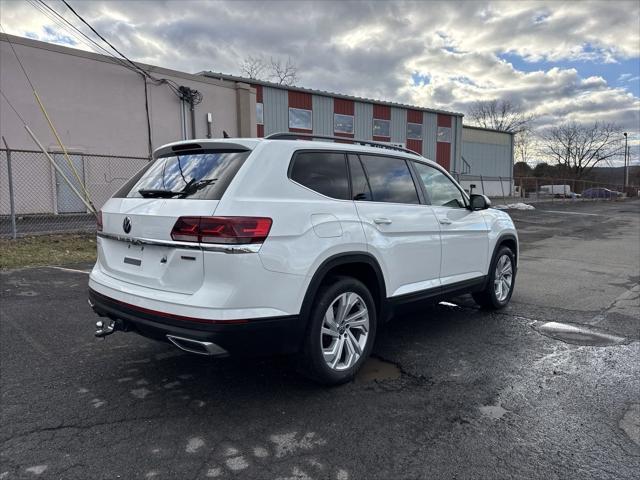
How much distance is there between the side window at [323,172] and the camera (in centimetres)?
343

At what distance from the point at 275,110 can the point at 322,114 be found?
3.08 meters

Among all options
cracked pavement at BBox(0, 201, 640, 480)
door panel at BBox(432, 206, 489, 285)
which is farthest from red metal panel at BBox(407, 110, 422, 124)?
cracked pavement at BBox(0, 201, 640, 480)

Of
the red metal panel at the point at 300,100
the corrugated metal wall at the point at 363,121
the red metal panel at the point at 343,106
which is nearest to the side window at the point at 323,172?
the red metal panel at the point at 300,100

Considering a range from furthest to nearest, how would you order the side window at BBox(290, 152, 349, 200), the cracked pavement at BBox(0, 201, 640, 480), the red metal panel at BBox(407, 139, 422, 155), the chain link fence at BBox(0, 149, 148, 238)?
the red metal panel at BBox(407, 139, 422, 155) < the chain link fence at BBox(0, 149, 148, 238) < the side window at BBox(290, 152, 349, 200) < the cracked pavement at BBox(0, 201, 640, 480)

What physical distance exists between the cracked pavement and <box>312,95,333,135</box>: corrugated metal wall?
20852 millimetres

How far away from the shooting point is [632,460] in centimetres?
271

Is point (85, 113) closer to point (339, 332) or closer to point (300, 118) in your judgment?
point (300, 118)

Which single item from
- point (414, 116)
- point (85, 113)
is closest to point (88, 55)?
point (85, 113)

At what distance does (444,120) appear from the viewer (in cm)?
3206

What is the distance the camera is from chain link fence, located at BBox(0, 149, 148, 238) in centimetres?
1148

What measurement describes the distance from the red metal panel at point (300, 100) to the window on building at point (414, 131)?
317 inches

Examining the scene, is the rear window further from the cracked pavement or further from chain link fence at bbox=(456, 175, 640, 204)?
chain link fence at bbox=(456, 175, 640, 204)

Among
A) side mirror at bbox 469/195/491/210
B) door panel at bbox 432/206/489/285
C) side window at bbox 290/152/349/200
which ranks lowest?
door panel at bbox 432/206/489/285

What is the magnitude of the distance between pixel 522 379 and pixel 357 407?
144 cm
